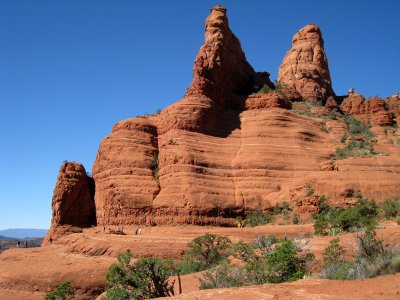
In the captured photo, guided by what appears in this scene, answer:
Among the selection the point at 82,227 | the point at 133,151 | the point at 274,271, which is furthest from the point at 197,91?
the point at 274,271

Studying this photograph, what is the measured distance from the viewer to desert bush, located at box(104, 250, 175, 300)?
15430 mm

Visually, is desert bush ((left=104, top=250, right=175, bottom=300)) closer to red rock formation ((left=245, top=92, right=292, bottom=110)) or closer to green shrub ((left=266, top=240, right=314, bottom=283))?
green shrub ((left=266, top=240, right=314, bottom=283))

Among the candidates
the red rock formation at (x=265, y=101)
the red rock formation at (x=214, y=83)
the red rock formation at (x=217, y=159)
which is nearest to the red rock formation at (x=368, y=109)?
the red rock formation at (x=217, y=159)

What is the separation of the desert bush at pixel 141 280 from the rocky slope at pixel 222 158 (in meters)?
16.7

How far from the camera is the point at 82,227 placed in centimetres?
3931

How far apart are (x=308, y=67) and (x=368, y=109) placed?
9.88 metres

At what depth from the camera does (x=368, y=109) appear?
174 feet

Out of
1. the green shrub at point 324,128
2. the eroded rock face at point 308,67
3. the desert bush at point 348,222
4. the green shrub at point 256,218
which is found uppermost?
the eroded rock face at point 308,67

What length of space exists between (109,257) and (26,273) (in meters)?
5.44

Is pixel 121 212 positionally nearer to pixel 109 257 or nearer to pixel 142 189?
pixel 142 189

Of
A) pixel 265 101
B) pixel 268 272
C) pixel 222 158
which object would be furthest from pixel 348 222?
pixel 265 101

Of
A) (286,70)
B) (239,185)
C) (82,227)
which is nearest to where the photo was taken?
(239,185)

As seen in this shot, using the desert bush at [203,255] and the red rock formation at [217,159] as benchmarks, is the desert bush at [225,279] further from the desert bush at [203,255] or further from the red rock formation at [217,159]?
the red rock formation at [217,159]

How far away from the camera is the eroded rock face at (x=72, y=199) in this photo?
1535 inches
